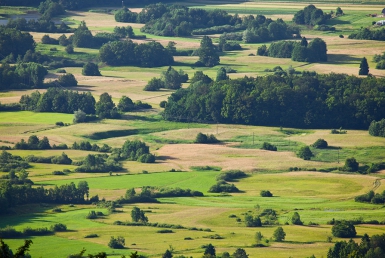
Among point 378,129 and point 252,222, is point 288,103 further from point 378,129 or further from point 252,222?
point 252,222

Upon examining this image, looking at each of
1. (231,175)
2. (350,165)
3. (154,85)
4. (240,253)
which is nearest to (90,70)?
(154,85)

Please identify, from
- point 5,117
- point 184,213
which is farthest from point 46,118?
point 184,213

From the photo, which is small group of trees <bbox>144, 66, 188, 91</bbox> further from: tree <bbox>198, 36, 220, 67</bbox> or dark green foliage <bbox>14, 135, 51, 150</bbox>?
dark green foliage <bbox>14, 135, 51, 150</bbox>

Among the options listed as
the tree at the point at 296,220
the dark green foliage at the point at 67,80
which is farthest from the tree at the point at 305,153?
the dark green foliage at the point at 67,80

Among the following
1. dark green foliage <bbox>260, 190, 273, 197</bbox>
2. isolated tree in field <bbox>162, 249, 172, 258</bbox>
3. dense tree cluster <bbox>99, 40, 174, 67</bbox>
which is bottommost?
dark green foliage <bbox>260, 190, 273, 197</bbox>

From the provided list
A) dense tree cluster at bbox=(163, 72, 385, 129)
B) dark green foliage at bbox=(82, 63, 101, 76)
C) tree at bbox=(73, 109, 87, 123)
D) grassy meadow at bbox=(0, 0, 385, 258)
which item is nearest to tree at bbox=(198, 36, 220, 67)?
dark green foliage at bbox=(82, 63, 101, 76)

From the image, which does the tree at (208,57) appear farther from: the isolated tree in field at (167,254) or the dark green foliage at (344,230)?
the isolated tree in field at (167,254)
